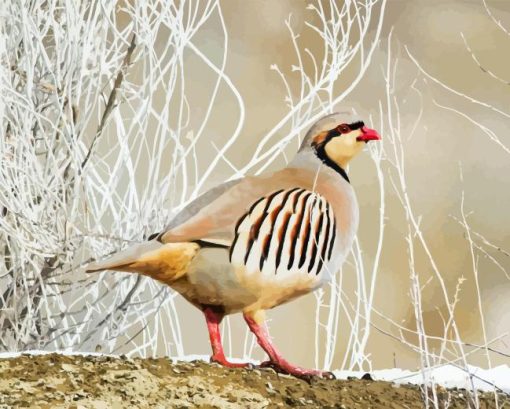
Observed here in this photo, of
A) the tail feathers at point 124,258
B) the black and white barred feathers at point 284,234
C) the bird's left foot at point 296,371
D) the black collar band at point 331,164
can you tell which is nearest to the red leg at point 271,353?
the bird's left foot at point 296,371

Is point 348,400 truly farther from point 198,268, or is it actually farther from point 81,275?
point 81,275

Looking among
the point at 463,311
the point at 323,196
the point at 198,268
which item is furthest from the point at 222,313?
the point at 463,311

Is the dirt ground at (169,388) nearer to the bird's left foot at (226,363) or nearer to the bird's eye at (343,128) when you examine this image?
the bird's left foot at (226,363)

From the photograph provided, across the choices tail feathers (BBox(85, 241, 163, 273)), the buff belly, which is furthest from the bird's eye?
tail feathers (BBox(85, 241, 163, 273))

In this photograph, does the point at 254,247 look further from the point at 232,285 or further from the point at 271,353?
the point at 271,353

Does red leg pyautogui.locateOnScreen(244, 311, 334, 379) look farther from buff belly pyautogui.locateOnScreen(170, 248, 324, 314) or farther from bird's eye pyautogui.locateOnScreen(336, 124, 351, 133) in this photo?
bird's eye pyautogui.locateOnScreen(336, 124, 351, 133)

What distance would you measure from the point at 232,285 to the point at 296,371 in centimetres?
34

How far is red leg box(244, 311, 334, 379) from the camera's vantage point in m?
3.28

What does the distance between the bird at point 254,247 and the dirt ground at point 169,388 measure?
0.17 metres

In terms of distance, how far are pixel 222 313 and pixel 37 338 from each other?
1.40 m

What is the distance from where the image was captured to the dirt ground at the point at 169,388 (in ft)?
9.18

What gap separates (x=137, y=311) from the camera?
4.40 meters

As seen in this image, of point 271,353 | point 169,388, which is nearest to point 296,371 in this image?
point 271,353

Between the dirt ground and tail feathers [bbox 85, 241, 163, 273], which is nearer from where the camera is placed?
the dirt ground
